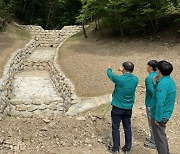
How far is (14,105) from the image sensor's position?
10.1m

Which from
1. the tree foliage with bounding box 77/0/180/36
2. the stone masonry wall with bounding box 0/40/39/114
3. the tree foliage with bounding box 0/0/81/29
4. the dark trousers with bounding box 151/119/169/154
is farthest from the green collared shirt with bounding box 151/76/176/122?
the tree foliage with bounding box 0/0/81/29

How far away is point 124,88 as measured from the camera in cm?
487

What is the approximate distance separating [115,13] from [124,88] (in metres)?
12.0

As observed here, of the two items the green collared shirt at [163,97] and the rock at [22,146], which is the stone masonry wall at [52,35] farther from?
the green collared shirt at [163,97]

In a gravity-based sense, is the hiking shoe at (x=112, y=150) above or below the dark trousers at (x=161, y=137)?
below

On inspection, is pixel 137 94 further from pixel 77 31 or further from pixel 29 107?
pixel 77 31

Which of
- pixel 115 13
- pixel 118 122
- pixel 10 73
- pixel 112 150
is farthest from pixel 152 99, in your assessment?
pixel 115 13

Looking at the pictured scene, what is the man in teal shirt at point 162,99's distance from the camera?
4.26m

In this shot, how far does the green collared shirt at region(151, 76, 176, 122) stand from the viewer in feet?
14.0

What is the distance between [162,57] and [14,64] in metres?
7.50

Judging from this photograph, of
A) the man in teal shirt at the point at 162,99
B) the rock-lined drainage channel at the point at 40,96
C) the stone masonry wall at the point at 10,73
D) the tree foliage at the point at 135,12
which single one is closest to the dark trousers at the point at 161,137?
the man in teal shirt at the point at 162,99

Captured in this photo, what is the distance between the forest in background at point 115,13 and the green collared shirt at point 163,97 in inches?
397

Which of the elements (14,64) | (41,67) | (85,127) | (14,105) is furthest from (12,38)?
(85,127)

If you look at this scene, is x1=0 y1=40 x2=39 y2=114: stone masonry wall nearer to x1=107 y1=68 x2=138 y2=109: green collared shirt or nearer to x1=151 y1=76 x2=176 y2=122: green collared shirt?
x1=107 y1=68 x2=138 y2=109: green collared shirt
